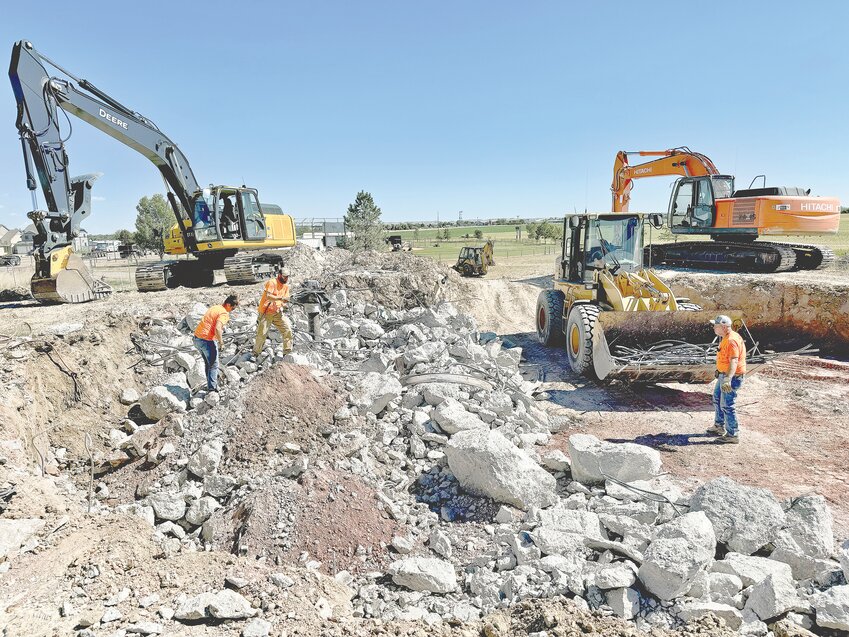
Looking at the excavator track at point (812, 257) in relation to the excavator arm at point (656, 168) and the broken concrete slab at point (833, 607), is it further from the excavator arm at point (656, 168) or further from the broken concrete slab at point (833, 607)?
the broken concrete slab at point (833, 607)

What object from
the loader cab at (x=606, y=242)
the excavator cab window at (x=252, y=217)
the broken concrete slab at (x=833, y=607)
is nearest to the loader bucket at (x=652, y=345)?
the loader cab at (x=606, y=242)

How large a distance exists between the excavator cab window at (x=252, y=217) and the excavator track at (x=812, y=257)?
14668 mm

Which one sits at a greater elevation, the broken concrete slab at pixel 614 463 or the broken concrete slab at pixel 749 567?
the broken concrete slab at pixel 614 463

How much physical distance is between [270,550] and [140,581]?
1.01 meters

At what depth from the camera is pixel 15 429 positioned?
6.16 metres

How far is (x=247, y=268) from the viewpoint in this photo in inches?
559

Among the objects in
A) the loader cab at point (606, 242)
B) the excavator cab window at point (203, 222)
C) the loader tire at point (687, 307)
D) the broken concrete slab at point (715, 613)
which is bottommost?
the broken concrete slab at point (715, 613)

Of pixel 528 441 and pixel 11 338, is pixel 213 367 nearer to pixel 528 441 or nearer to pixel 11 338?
pixel 11 338

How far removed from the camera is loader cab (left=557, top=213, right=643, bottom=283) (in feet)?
32.1

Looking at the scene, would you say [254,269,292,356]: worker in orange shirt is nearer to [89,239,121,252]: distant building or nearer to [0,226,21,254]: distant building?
[89,239,121,252]: distant building

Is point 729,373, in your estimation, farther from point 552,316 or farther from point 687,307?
point 552,316

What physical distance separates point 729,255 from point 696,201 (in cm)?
178

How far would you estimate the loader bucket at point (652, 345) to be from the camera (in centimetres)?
779

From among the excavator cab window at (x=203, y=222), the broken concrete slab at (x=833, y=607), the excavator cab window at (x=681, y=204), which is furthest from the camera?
the excavator cab window at (x=681, y=204)
